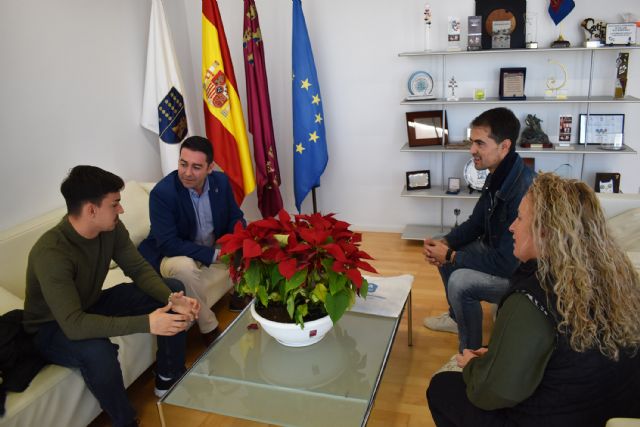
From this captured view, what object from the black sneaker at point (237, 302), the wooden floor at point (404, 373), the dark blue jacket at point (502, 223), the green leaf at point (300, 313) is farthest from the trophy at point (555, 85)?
the green leaf at point (300, 313)

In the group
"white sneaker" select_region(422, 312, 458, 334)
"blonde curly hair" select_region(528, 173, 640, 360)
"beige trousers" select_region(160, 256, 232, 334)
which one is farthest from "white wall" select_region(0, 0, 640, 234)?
"blonde curly hair" select_region(528, 173, 640, 360)

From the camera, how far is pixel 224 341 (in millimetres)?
2150

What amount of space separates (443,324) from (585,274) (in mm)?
1507

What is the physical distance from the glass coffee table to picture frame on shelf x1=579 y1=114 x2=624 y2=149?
7.22 ft

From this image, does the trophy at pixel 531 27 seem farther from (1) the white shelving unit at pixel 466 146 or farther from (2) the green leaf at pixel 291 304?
(2) the green leaf at pixel 291 304

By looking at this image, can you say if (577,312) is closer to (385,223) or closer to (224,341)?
(224,341)

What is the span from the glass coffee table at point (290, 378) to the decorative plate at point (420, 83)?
2072 mm

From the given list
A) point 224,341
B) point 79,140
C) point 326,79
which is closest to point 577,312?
point 224,341

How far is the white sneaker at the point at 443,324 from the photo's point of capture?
277 cm

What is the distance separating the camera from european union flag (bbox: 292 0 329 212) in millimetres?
3770

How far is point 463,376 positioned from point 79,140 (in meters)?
2.52

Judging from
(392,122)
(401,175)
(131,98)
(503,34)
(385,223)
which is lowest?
(385,223)

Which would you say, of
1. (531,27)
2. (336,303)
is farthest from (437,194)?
(336,303)

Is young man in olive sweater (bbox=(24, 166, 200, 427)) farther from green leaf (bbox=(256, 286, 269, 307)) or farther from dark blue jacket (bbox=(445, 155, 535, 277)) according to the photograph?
dark blue jacket (bbox=(445, 155, 535, 277))
